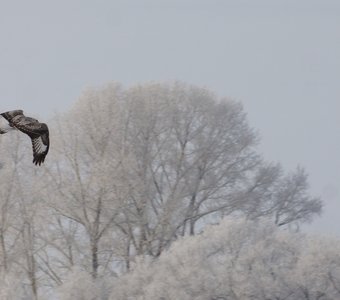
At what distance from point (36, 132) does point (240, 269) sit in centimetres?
2803

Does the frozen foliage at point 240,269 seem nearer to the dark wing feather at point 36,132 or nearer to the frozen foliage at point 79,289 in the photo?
the frozen foliage at point 79,289

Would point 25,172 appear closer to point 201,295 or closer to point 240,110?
point 201,295

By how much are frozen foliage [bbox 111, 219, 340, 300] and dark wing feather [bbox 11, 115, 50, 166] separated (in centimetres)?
2529

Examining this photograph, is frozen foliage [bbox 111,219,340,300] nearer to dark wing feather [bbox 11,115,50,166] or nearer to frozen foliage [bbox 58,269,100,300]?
frozen foliage [bbox 58,269,100,300]

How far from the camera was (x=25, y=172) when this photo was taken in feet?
194

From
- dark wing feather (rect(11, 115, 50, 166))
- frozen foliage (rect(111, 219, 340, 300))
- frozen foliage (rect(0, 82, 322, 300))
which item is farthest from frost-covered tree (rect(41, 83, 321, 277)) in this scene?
dark wing feather (rect(11, 115, 50, 166))

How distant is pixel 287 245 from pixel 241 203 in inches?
544

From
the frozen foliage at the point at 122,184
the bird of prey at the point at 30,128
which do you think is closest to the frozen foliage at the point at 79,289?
the frozen foliage at the point at 122,184

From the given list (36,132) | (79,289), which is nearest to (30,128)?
(36,132)

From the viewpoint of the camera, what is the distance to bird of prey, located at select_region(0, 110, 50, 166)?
2628cm

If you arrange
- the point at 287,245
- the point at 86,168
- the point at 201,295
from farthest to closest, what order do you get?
the point at 86,168 → the point at 287,245 → the point at 201,295

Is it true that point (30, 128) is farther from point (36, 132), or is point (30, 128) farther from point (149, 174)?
point (149, 174)

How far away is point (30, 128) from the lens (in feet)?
87.9

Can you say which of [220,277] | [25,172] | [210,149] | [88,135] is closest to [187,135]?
[210,149]
